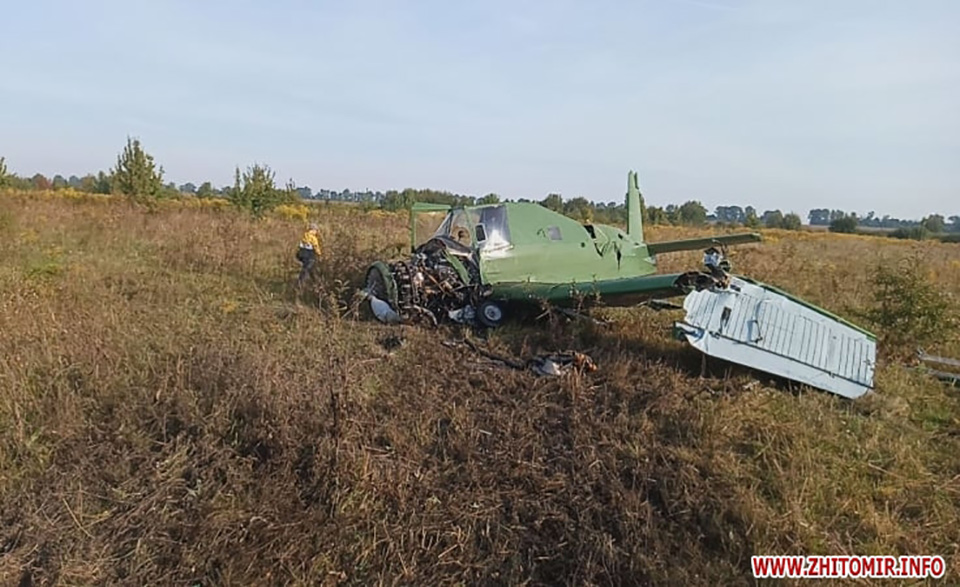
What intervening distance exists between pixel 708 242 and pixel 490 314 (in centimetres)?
354

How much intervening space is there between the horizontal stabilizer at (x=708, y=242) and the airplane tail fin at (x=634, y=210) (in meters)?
1.53

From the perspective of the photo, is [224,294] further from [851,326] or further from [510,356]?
[851,326]

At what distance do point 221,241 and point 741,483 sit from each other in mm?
11468

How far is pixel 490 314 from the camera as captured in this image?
7.27 metres

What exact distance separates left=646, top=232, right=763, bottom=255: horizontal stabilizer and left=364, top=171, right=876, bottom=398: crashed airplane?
1.1 inches

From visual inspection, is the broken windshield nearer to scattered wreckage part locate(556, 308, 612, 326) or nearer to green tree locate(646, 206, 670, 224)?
scattered wreckage part locate(556, 308, 612, 326)

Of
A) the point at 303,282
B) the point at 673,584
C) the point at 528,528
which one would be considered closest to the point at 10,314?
the point at 303,282

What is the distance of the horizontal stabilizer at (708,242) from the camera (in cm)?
731

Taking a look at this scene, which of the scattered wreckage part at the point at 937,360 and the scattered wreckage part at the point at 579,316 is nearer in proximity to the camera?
the scattered wreckage part at the point at 937,360

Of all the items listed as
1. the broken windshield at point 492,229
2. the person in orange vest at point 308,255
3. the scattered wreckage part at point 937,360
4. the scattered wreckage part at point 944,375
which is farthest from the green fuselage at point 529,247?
the scattered wreckage part at point 944,375

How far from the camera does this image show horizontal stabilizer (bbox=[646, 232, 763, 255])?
7.31 meters

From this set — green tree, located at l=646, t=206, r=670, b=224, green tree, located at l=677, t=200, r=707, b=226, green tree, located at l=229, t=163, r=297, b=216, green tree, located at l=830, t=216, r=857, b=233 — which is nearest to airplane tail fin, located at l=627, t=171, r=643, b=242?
green tree, located at l=229, t=163, r=297, b=216

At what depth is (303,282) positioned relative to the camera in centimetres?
925

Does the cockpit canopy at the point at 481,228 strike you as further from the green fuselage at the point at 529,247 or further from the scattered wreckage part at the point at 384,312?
the scattered wreckage part at the point at 384,312
